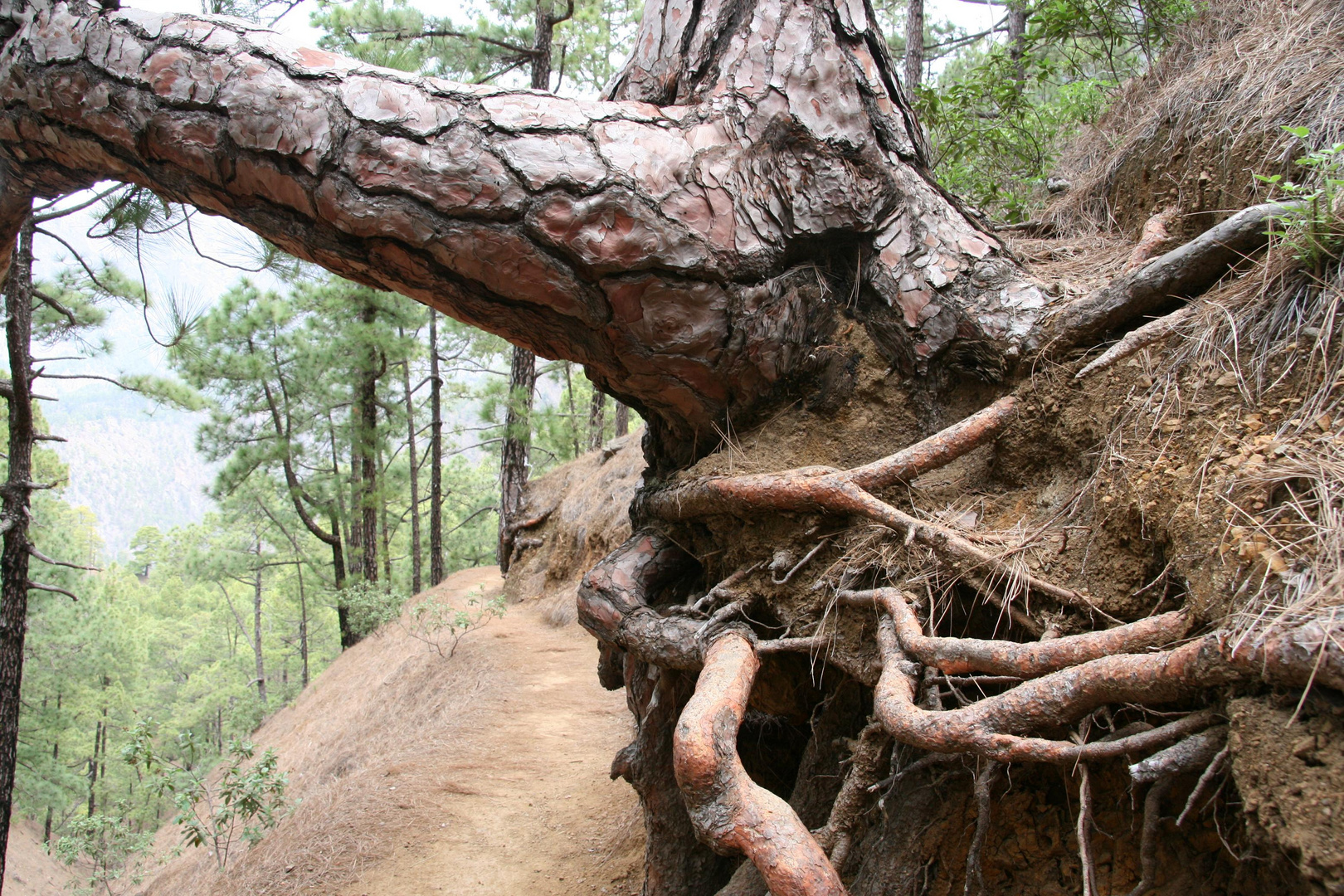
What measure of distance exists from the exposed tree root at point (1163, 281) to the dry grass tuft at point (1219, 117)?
31cm

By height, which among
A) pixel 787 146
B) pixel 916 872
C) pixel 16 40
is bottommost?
pixel 916 872

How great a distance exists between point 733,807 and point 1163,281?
1.85 meters

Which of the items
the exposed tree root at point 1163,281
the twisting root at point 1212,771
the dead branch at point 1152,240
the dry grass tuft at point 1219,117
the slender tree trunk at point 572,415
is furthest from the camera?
the slender tree trunk at point 572,415

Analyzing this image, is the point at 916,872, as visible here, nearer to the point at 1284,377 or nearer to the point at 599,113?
the point at 1284,377

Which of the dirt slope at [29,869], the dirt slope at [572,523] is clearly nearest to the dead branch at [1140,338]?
the dirt slope at [572,523]

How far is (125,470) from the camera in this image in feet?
259

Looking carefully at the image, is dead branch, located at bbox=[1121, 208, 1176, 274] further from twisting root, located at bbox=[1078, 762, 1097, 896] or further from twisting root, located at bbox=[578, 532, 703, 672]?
twisting root, located at bbox=[578, 532, 703, 672]

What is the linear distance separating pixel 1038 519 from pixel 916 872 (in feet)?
3.35

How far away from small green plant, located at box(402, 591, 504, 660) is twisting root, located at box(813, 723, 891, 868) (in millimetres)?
7056

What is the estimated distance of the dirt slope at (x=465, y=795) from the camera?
13.1ft

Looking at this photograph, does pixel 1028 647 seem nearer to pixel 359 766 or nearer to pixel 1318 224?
pixel 1318 224

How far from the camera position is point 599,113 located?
8.45ft

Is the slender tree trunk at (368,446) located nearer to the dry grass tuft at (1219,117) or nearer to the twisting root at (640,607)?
the twisting root at (640,607)

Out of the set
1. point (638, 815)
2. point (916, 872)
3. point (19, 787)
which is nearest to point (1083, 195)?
point (916, 872)
